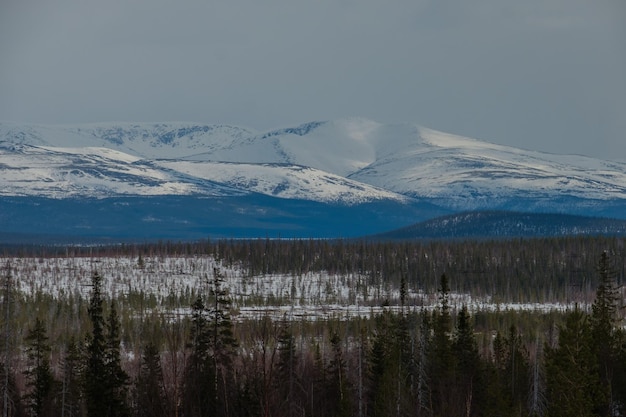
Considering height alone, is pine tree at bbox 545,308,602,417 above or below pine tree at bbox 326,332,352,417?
above

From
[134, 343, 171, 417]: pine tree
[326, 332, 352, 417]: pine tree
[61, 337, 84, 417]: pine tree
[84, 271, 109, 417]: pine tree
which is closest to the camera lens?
[84, 271, 109, 417]: pine tree

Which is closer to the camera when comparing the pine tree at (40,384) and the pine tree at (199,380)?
the pine tree at (199,380)

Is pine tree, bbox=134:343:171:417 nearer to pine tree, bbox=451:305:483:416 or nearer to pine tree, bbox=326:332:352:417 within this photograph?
pine tree, bbox=326:332:352:417

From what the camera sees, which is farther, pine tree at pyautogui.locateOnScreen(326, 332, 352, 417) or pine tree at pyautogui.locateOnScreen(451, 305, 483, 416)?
pine tree at pyautogui.locateOnScreen(451, 305, 483, 416)

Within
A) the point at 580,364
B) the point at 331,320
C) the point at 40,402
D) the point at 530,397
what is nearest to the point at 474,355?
the point at 530,397

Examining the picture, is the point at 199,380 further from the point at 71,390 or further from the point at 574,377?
the point at 574,377

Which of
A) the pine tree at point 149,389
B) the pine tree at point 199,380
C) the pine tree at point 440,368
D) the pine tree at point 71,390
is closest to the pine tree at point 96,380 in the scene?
the pine tree at point 149,389

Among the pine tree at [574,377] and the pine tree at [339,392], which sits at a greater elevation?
the pine tree at [574,377]

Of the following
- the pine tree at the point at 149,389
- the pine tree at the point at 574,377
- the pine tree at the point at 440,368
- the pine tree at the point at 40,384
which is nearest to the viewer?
the pine tree at the point at 574,377

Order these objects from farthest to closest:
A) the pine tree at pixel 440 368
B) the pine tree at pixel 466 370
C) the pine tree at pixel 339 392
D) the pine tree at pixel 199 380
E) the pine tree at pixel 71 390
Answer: the pine tree at pixel 440 368 < the pine tree at pixel 466 370 < the pine tree at pixel 71 390 < the pine tree at pixel 339 392 < the pine tree at pixel 199 380

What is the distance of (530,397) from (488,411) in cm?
1307

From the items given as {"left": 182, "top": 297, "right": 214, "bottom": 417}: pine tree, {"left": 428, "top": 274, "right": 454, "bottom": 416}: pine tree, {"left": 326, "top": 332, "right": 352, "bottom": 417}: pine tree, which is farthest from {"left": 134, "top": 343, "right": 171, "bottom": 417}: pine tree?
{"left": 428, "top": 274, "right": 454, "bottom": 416}: pine tree

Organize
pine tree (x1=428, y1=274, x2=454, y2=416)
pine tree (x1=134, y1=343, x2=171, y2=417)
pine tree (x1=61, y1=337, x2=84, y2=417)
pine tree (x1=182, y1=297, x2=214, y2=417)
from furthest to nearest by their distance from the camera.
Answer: pine tree (x1=428, y1=274, x2=454, y2=416), pine tree (x1=61, y1=337, x2=84, y2=417), pine tree (x1=134, y1=343, x2=171, y2=417), pine tree (x1=182, y1=297, x2=214, y2=417)

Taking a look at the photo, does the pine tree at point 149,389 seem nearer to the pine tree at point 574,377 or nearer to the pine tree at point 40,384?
the pine tree at point 40,384
